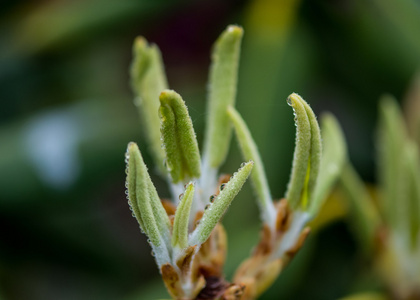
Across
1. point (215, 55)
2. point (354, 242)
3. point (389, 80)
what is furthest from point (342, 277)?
point (215, 55)

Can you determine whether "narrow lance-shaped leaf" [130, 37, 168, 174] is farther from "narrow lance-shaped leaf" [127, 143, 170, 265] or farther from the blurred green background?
the blurred green background

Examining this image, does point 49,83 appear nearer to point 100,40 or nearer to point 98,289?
point 100,40

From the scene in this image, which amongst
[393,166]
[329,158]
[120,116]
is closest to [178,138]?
[329,158]

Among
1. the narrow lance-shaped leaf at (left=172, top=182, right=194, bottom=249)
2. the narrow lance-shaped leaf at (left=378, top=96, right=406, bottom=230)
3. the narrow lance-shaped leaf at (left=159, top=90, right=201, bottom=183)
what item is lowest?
the narrow lance-shaped leaf at (left=378, top=96, right=406, bottom=230)

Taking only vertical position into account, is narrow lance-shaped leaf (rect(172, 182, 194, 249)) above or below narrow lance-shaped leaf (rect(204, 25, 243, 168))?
below

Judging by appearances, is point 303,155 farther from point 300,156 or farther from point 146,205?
point 146,205

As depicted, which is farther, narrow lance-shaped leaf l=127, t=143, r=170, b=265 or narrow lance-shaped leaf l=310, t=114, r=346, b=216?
narrow lance-shaped leaf l=310, t=114, r=346, b=216

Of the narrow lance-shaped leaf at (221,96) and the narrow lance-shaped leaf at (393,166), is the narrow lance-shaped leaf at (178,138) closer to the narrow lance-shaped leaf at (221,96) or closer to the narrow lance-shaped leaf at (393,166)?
the narrow lance-shaped leaf at (221,96)

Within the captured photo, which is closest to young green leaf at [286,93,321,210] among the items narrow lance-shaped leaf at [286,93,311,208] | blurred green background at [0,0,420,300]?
narrow lance-shaped leaf at [286,93,311,208]
